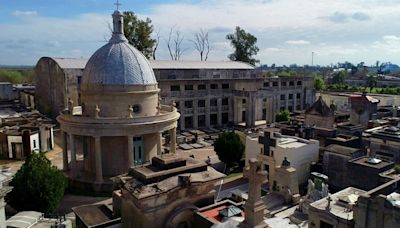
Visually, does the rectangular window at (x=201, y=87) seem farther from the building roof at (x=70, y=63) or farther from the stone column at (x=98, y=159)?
the stone column at (x=98, y=159)

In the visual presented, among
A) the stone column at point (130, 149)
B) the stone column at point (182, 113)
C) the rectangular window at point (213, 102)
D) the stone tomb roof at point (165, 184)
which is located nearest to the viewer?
the stone tomb roof at point (165, 184)

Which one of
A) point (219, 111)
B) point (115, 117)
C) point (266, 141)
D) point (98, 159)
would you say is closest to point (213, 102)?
point (219, 111)

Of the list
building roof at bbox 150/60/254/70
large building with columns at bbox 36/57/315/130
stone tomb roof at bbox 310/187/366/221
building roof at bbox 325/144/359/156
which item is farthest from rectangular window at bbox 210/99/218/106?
stone tomb roof at bbox 310/187/366/221

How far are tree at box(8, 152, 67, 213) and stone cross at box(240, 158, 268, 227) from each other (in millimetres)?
19014

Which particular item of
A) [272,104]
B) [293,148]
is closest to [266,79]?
[272,104]

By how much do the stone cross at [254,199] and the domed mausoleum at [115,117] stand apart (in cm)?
2177

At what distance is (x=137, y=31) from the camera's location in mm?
77750

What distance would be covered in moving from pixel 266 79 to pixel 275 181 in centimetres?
4814

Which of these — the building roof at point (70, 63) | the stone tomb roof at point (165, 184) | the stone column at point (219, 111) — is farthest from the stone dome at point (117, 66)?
the stone column at point (219, 111)

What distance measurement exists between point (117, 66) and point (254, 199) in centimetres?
2654

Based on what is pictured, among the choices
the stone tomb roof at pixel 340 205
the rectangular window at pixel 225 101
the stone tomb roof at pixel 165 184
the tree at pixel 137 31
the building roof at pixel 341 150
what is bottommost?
the stone tomb roof at pixel 340 205

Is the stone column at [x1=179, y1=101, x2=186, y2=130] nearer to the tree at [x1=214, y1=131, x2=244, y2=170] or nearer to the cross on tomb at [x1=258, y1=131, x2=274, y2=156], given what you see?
the tree at [x1=214, y1=131, x2=244, y2=170]

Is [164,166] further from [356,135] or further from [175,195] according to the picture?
[356,135]

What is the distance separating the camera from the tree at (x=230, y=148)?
42594 mm
